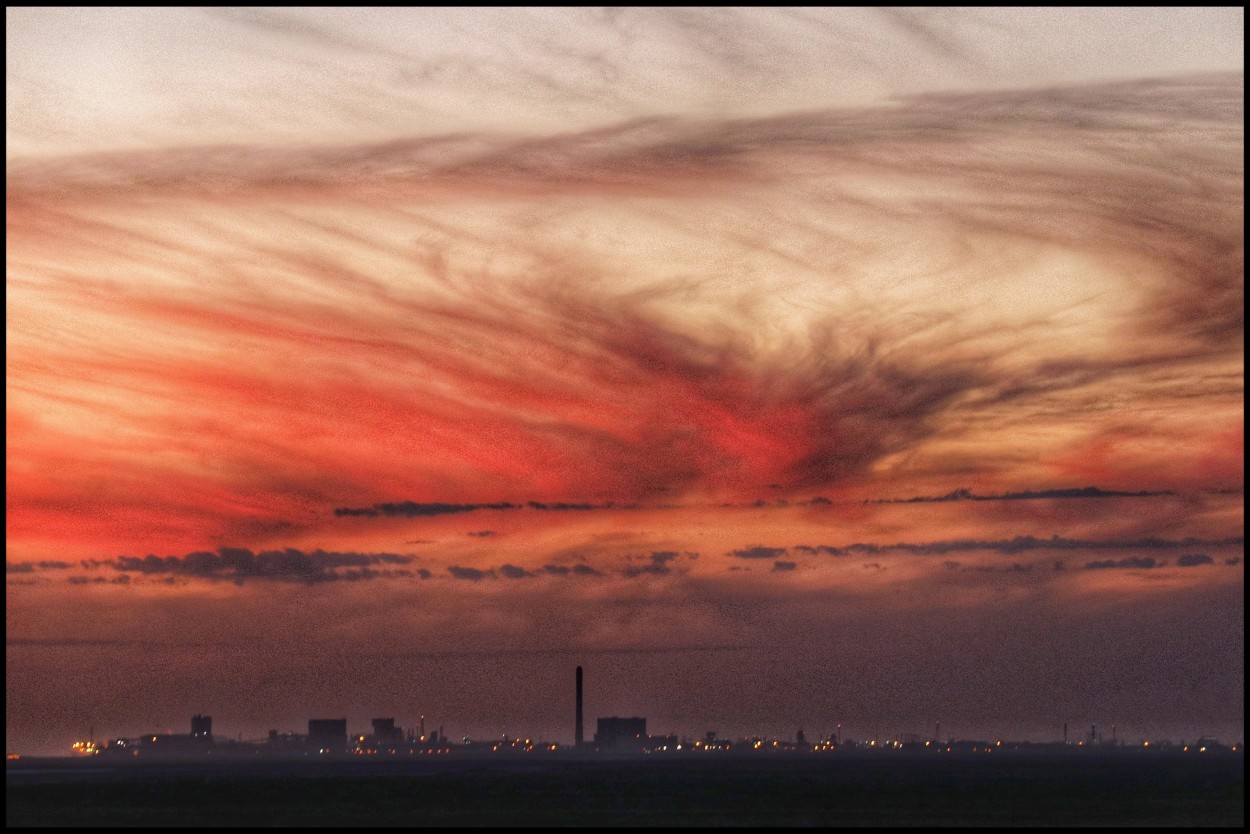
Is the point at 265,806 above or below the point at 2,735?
below

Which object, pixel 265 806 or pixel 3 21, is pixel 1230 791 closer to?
pixel 265 806

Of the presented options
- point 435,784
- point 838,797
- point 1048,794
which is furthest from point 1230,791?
point 435,784

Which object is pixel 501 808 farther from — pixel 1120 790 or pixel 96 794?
pixel 1120 790

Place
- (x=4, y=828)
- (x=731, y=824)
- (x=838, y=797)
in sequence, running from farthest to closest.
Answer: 1. (x=838, y=797)
2. (x=731, y=824)
3. (x=4, y=828)

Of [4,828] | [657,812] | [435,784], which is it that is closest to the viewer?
[4,828]

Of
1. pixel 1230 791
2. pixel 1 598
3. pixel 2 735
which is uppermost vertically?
pixel 1 598

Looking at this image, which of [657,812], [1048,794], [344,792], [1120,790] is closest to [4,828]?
[657,812]

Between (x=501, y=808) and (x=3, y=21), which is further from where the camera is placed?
(x=501, y=808)

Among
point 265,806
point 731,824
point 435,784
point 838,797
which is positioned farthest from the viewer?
point 435,784

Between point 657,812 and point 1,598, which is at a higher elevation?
point 1,598
